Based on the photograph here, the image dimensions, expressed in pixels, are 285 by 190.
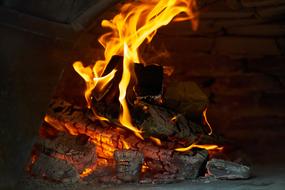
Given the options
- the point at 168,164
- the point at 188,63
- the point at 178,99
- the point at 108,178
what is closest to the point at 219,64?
the point at 188,63

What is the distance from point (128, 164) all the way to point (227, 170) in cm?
57

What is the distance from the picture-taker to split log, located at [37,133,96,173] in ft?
9.74

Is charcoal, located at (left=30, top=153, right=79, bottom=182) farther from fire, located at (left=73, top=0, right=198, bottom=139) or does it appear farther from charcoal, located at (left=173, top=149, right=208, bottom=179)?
charcoal, located at (left=173, top=149, right=208, bottom=179)

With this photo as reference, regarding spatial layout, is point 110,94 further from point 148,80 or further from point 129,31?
point 129,31

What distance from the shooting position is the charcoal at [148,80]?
10.7ft

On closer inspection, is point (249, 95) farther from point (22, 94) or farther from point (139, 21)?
point (22, 94)

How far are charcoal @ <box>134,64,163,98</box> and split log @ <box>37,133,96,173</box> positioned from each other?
46 centimetres

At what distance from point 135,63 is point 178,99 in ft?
1.23

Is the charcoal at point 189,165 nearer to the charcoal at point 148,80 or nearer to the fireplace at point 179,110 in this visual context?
the fireplace at point 179,110

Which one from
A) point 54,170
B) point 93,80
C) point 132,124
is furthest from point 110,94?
point 54,170

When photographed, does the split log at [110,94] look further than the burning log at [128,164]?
Yes

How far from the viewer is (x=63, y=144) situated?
305 cm

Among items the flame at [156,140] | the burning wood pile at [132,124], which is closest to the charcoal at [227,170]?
the burning wood pile at [132,124]

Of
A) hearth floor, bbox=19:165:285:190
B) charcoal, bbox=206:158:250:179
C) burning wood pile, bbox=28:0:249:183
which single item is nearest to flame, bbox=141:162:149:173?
burning wood pile, bbox=28:0:249:183
